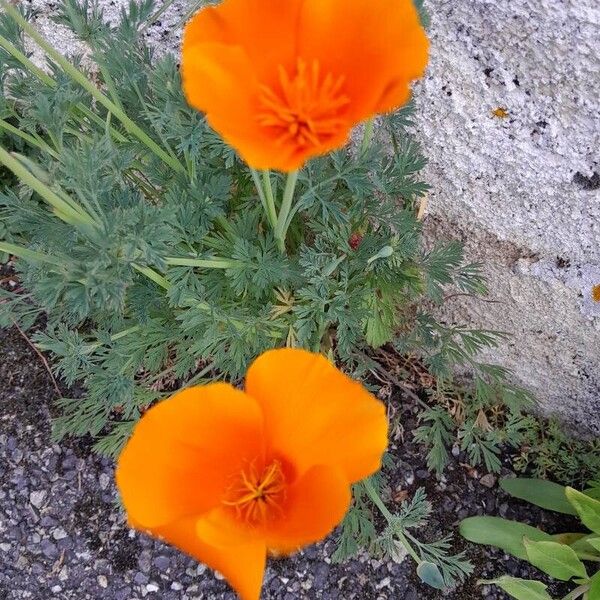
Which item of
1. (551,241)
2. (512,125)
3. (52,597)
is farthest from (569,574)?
(52,597)

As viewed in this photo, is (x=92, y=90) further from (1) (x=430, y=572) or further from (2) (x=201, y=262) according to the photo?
(1) (x=430, y=572)

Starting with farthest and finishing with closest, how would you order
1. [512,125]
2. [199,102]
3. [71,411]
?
1. [71,411]
2. [512,125]
3. [199,102]

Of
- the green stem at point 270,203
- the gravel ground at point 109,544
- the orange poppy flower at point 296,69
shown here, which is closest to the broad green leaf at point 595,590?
the gravel ground at point 109,544

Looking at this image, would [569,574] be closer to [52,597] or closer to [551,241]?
[551,241]

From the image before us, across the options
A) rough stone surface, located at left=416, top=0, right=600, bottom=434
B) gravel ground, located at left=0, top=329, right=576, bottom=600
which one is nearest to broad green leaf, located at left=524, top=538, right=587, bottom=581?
gravel ground, located at left=0, top=329, right=576, bottom=600

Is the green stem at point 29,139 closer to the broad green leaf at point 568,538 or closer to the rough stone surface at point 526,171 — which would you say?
the rough stone surface at point 526,171

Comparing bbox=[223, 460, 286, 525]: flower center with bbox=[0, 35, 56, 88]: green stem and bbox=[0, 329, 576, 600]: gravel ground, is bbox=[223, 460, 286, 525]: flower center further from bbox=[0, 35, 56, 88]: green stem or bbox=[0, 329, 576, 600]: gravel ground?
bbox=[0, 329, 576, 600]: gravel ground
